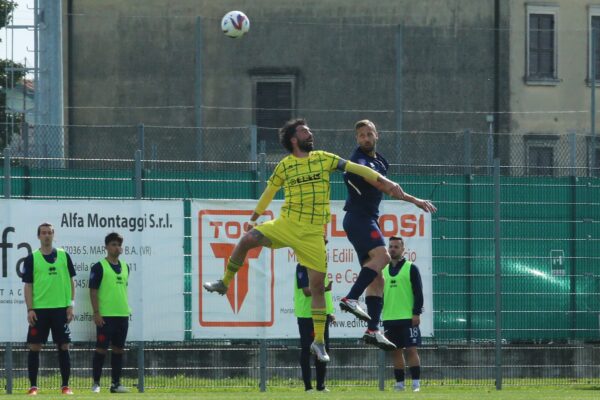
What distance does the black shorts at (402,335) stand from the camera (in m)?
19.9

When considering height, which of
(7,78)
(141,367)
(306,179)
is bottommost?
(141,367)

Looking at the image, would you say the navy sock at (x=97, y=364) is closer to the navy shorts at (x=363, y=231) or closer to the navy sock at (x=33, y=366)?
the navy sock at (x=33, y=366)

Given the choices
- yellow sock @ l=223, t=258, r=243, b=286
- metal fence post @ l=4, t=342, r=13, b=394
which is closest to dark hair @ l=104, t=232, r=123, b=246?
metal fence post @ l=4, t=342, r=13, b=394

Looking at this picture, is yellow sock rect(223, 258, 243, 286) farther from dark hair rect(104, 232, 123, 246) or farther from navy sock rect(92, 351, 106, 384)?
navy sock rect(92, 351, 106, 384)

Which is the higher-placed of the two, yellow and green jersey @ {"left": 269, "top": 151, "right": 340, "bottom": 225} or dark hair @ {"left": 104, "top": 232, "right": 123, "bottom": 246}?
yellow and green jersey @ {"left": 269, "top": 151, "right": 340, "bottom": 225}

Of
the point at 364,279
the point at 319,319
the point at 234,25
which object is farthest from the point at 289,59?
the point at 364,279

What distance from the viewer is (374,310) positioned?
16172 mm

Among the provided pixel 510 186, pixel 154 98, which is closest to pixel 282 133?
pixel 510 186

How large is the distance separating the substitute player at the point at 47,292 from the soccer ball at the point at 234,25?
1201 centimetres

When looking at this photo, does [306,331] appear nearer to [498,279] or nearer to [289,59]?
[498,279]

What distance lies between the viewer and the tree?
3120 centimetres

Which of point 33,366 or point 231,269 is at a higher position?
point 231,269

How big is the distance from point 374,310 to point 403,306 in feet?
12.8

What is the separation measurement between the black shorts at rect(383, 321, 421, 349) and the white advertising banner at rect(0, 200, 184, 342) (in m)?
2.77
